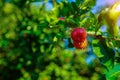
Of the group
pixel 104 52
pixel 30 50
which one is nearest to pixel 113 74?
pixel 104 52

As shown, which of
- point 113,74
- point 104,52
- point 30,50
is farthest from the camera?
point 30,50

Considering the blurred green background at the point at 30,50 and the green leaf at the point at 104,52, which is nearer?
the green leaf at the point at 104,52

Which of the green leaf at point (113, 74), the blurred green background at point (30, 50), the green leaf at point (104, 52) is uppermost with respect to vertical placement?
the green leaf at point (104, 52)

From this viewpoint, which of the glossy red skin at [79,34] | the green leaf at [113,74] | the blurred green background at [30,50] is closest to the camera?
the green leaf at [113,74]

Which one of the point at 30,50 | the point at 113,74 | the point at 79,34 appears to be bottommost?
the point at 30,50

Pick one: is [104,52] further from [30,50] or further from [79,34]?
[30,50]

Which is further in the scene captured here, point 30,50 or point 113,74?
point 30,50

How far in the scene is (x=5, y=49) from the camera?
184 inches

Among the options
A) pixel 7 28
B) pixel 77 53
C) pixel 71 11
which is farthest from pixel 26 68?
pixel 71 11

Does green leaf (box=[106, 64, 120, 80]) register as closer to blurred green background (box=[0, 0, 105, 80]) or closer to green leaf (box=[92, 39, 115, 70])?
green leaf (box=[92, 39, 115, 70])

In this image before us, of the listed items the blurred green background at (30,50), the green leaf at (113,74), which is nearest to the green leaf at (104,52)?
the green leaf at (113,74)

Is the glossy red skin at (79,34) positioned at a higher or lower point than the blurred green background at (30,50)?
higher

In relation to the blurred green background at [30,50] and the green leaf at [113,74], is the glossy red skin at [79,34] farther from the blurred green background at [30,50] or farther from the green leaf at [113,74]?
the blurred green background at [30,50]

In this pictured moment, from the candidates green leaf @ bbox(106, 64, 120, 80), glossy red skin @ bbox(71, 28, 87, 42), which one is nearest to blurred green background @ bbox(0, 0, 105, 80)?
glossy red skin @ bbox(71, 28, 87, 42)
